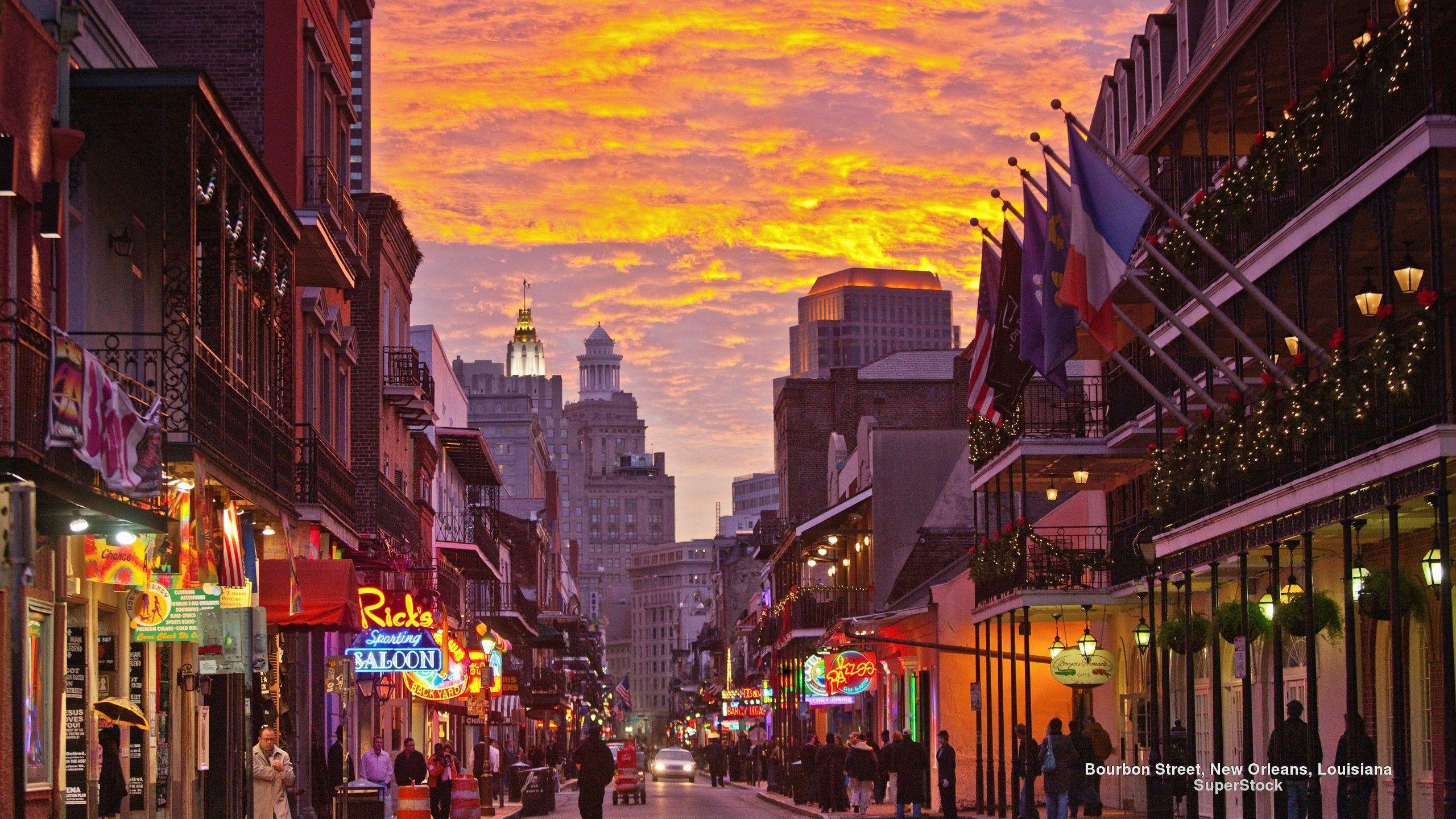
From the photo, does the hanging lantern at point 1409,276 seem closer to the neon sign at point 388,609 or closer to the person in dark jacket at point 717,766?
the neon sign at point 388,609

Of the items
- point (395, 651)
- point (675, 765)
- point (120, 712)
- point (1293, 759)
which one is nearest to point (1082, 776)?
point (1293, 759)

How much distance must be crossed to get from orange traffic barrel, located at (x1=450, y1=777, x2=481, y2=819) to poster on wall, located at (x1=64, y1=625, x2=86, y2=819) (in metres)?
12.6

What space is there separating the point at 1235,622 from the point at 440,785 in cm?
1419

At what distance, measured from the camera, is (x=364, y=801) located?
87.2 ft

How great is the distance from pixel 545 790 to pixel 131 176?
23.1 metres

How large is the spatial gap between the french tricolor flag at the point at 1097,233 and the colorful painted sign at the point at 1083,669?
10602 millimetres

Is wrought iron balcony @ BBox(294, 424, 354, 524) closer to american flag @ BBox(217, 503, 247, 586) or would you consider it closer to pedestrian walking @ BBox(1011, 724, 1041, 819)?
american flag @ BBox(217, 503, 247, 586)

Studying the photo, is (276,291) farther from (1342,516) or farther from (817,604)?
(817,604)

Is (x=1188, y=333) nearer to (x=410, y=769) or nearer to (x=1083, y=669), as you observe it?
(x=1083, y=669)

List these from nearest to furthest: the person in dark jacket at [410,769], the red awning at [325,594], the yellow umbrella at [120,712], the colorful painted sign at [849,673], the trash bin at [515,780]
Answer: the yellow umbrella at [120,712] < the red awning at [325,594] < the person in dark jacket at [410,769] < the colorful painted sign at [849,673] < the trash bin at [515,780]

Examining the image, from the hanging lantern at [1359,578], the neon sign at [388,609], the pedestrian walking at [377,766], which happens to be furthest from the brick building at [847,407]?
the hanging lantern at [1359,578]

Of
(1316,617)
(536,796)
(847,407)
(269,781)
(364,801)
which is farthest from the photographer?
(847,407)

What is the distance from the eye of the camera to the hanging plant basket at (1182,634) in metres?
27.7

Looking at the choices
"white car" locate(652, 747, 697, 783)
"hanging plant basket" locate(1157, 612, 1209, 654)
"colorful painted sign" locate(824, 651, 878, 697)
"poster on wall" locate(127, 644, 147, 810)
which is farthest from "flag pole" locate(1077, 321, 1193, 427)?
"white car" locate(652, 747, 697, 783)
